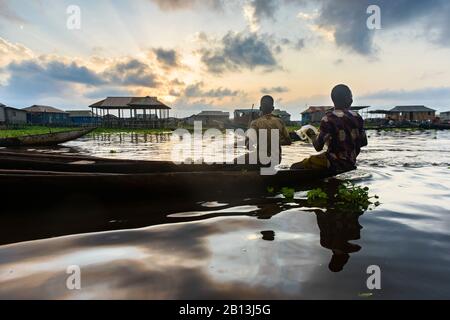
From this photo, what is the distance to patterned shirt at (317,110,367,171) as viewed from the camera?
5.33m

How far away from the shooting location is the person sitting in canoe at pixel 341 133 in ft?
17.5

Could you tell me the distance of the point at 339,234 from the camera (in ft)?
10.5

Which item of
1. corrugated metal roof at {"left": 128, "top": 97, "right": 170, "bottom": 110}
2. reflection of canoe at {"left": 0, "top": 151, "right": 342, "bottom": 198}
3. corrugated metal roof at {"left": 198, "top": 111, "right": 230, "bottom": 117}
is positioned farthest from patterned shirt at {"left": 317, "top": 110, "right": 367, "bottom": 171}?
corrugated metal roof at {"left": 198, "top": 111, "right": 230, "bottom": 117}

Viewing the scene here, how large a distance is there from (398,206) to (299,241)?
2.26 m

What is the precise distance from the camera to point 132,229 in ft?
10.9

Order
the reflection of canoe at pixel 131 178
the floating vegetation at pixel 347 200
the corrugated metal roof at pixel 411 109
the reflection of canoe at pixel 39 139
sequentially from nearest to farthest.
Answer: the reflection of canoe at pixel 131 178, the floating vegetation at pixel 347 200, the reflection of canoe at pixel 39 139, the corrugated metal roof at pixel 411 109

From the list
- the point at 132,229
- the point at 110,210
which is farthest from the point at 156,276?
the point at 110,210

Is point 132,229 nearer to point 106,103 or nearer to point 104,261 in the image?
point 104,261

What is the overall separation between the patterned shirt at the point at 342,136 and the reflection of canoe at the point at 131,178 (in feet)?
1.24

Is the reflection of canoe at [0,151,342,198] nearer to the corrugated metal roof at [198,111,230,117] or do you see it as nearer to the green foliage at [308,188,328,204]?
the green foliage at [308,188,328,204]

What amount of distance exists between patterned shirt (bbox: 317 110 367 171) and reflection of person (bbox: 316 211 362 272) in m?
1.81

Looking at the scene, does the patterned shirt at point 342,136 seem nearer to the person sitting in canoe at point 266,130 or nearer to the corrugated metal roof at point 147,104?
the person sitting in canoe at point 266,130

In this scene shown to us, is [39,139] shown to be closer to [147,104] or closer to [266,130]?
[266,130]

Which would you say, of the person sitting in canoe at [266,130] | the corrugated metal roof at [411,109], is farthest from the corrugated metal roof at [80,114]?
the person sitting in canoe at [266,130]
